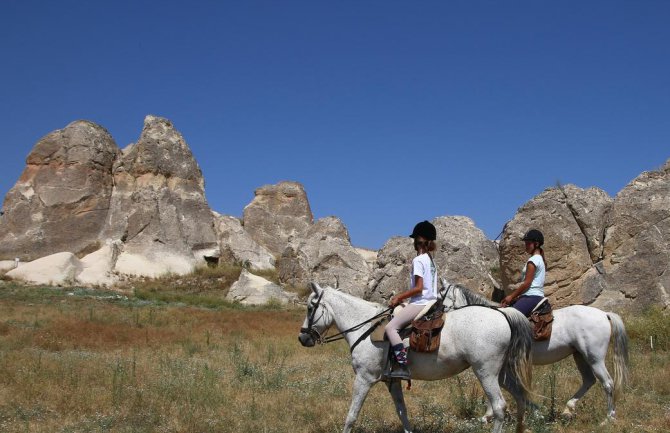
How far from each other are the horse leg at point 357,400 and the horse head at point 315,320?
87 centimetres

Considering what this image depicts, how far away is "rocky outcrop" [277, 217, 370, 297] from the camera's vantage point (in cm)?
3077

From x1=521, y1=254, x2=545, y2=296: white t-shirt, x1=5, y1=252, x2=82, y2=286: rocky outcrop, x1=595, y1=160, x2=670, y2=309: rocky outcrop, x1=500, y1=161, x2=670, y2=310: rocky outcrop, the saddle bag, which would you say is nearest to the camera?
the saddle bag

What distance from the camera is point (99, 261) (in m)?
33.5

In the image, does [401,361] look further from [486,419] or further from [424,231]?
[486,419]

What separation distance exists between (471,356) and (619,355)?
2730 millimetres

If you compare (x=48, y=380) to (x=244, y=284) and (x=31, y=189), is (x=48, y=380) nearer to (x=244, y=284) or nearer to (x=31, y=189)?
(x=244, y=284)

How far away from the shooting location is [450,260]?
2261 cm

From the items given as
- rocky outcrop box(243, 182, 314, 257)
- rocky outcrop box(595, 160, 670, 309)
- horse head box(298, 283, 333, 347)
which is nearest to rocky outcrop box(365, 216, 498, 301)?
rocky outcrop box(595, 160, 670, 309)

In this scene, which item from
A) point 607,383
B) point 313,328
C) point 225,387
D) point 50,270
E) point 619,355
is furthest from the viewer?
point 50,270

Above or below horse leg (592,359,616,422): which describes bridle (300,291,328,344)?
above

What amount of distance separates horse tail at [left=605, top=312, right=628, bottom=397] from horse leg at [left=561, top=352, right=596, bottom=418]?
473 mm

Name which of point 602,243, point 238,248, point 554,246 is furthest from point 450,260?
point 238,248

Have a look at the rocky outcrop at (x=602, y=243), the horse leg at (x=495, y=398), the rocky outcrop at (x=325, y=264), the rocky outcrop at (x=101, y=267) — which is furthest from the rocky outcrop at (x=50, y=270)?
the horse leg at (x=495, y=398)

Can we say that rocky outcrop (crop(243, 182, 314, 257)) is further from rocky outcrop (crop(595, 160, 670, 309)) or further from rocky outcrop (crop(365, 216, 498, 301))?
rocky outcrop (crop(595, 160, 670, 309))
